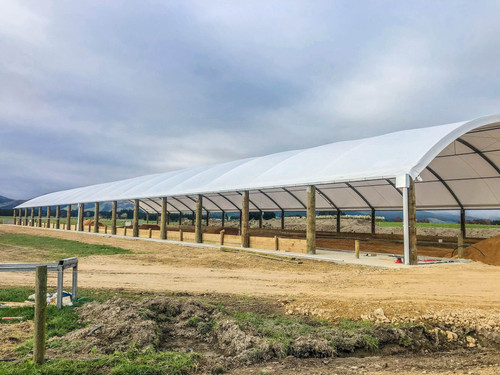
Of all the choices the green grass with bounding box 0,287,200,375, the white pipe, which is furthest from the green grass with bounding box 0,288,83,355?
the white pipe

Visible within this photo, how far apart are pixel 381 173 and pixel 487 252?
6331mm

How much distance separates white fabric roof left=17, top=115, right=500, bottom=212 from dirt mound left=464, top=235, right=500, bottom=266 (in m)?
4.44

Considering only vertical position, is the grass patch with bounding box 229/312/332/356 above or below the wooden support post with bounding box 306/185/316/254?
below

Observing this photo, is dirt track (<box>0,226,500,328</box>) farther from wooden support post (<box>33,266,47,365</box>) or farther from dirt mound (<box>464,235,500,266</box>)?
wooden support post (<box>33,266,47,365</box>)

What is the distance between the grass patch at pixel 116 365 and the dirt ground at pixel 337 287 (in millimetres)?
947

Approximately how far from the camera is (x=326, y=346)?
5.57m

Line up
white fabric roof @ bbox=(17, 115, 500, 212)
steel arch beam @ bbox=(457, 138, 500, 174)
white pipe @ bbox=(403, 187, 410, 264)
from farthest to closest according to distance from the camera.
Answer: steel arch beam @ bbox=(457, 138, 500, 174), white fabric roof @ bbox=(17, 115, 500, 212), white pipe @ bbox=(403, 187, 410, 264)

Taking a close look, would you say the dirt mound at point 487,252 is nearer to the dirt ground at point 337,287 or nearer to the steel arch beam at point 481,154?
the dirt ground at point 337,287

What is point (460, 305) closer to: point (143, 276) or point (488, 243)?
point (143, 276)

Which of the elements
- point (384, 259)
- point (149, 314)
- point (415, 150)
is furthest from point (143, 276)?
point (415, 150)

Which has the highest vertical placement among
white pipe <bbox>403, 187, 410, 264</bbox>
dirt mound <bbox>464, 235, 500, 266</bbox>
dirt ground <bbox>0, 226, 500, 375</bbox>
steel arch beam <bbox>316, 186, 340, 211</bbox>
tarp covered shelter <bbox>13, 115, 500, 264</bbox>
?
tarp covered shelter <bbox>13, 115, 500, 264</bbox>

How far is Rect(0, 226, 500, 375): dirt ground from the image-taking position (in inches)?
206

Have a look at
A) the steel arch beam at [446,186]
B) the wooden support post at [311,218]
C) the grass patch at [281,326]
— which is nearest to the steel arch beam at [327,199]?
the steel arch beam at [446,186]

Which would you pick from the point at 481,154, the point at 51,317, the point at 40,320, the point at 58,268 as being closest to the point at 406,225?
the point at 481,154
